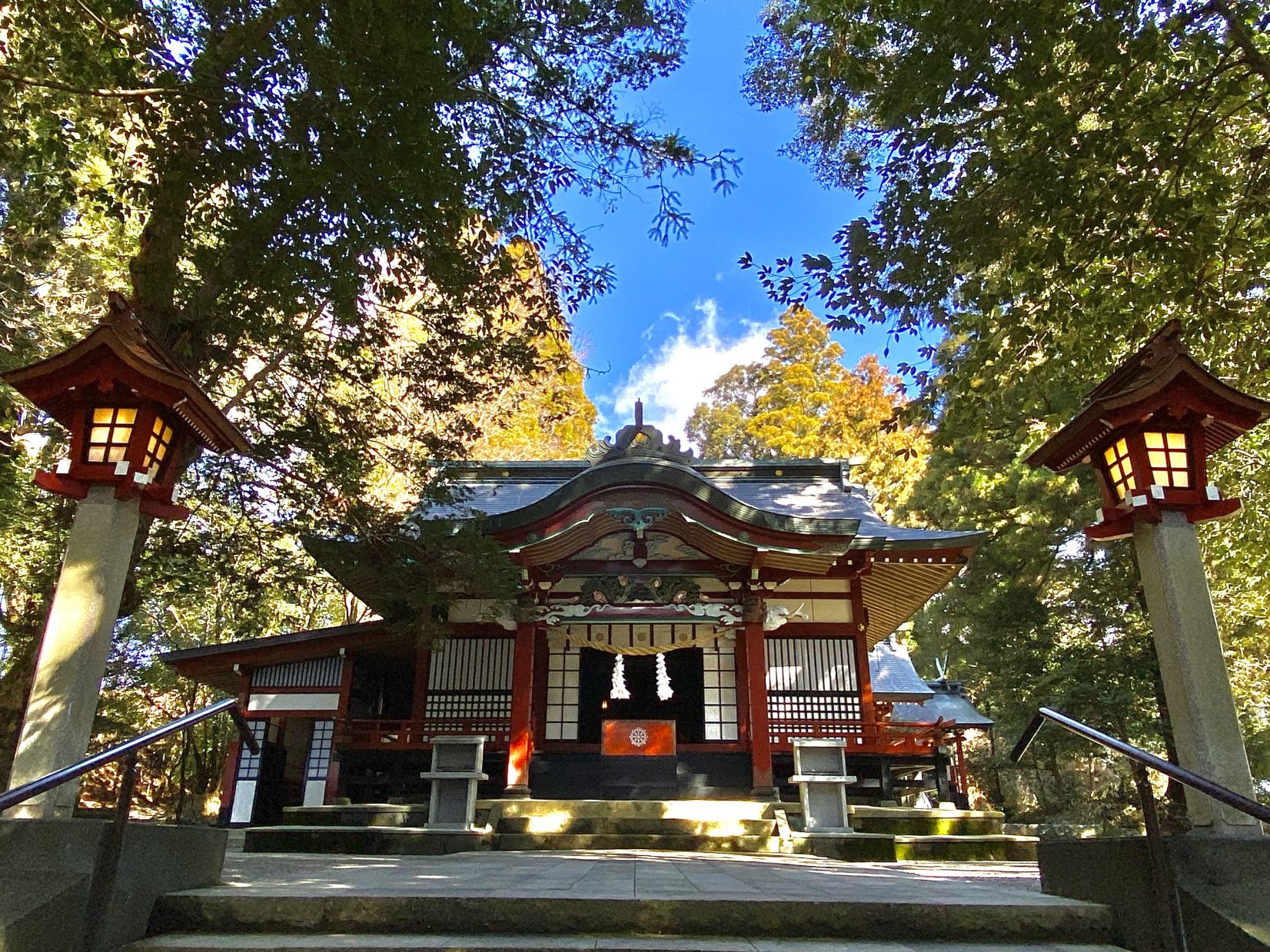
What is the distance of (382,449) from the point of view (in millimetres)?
8023

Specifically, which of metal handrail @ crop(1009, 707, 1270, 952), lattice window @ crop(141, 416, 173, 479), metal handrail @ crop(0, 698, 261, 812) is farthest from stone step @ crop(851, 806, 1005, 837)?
lattice window @ crop(141, 416, 173, 479)

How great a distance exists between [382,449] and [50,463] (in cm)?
681

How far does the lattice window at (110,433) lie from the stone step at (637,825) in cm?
608

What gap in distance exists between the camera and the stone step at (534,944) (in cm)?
295

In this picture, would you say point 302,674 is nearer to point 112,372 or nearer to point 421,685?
point 421,685

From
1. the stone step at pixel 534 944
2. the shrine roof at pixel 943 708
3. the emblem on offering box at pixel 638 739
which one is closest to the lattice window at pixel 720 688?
the emblem on offering box at pixel 638 739

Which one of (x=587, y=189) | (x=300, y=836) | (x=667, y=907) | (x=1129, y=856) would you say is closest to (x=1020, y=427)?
(x=587, y=189)

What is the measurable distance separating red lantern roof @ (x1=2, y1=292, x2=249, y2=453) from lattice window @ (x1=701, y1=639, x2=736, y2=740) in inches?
319

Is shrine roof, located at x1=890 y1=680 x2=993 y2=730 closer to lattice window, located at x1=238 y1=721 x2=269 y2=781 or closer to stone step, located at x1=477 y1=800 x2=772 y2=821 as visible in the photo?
stone step, located at x1=477 y1=800 x2=772 y2=821

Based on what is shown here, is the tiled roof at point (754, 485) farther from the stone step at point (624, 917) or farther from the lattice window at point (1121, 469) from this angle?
the stone step at point (624, 917)

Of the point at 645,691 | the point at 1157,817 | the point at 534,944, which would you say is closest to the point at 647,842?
the point at 645,691

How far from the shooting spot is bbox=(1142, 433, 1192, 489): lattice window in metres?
3.97

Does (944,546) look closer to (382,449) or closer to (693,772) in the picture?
(693,772)

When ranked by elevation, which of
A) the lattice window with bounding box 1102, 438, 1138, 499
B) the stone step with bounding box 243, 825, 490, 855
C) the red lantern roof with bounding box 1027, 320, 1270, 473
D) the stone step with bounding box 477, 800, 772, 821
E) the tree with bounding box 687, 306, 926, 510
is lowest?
the stone step with bounding box 243, 825, 490, 855
